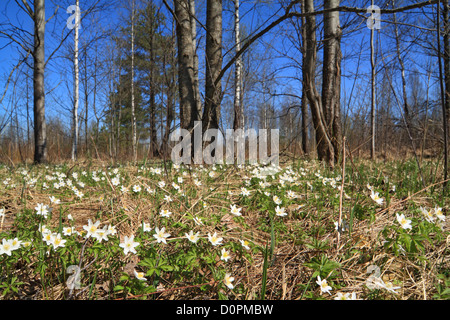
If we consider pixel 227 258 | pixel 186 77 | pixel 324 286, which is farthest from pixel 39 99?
pixel 324 286

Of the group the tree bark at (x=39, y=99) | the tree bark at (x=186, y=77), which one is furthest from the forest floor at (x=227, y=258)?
the tree bark at (x=39, y=99)

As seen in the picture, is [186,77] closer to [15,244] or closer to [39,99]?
[15,244]

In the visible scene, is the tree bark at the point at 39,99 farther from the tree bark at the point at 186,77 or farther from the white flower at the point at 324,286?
the white flower at the point at 324,286

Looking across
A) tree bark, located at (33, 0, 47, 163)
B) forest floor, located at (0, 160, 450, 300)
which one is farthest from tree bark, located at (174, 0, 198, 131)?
tree bark, located at (33, 0, 47, 163)

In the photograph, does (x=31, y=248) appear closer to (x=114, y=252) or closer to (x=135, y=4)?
(x=114, y=252)

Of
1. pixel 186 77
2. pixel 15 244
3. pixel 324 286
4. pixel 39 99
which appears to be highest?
pixel 39 99

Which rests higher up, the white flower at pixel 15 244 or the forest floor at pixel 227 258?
the white flower at pixel 15 244

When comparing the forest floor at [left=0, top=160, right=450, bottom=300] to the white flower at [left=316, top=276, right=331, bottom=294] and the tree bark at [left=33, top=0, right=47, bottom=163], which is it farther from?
the tree bark at [left=33, top=0, right=47, bottom=163]

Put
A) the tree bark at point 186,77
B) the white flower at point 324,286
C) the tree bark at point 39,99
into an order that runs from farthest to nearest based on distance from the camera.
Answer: the tree bark at point 39,99
the tree bark at point 186,77
the white flower at point 324,286
